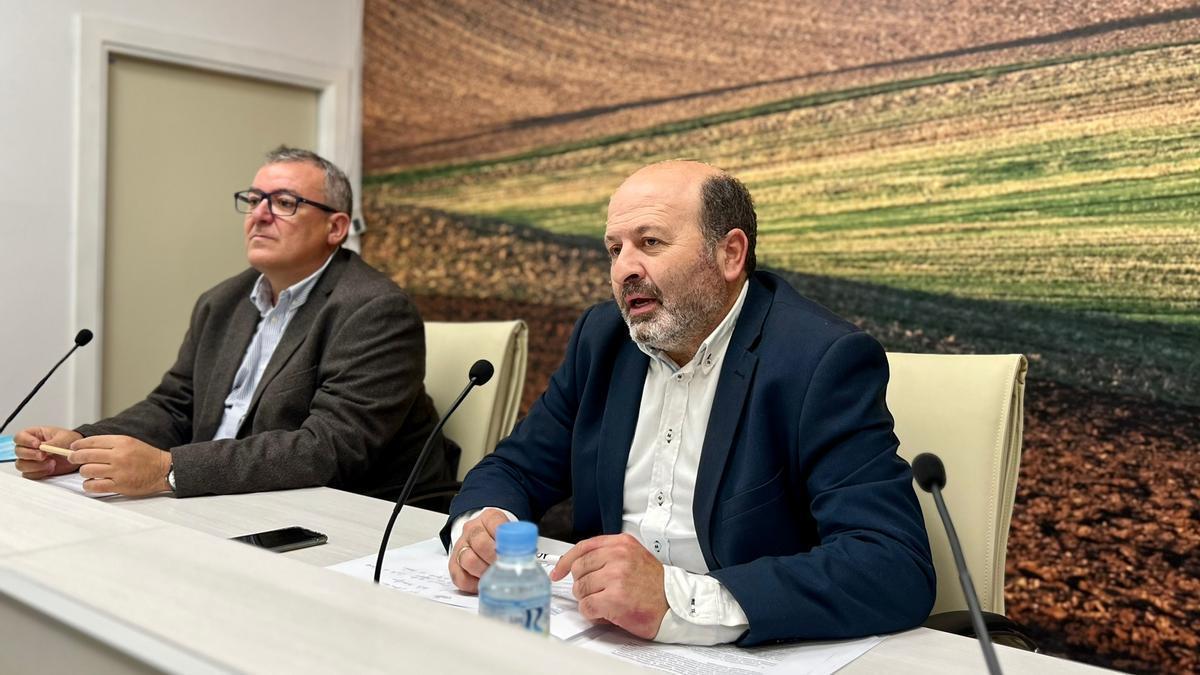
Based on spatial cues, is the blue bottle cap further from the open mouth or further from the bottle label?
the open mouth

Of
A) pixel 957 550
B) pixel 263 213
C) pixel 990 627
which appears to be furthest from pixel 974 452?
pixel 263 213

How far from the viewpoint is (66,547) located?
907 mm

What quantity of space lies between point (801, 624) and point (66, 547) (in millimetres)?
774

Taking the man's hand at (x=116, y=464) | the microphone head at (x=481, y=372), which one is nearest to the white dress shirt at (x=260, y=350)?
the man's hand at (x=116, y=464)

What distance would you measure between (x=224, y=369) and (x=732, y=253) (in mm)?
1439

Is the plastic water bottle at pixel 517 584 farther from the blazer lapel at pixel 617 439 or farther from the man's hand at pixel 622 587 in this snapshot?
the blazer lapel at pixel 617 439

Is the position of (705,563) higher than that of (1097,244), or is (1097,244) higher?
(1097,244)

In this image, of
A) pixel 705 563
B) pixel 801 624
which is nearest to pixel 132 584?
pixel 801 624

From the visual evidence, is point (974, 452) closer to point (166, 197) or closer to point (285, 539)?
point (285, 539)

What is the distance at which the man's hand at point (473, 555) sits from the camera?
48.5 inches

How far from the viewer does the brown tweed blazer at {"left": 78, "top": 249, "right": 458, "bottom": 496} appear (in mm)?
1891

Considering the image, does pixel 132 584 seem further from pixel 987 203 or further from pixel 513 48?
pixel 513 48

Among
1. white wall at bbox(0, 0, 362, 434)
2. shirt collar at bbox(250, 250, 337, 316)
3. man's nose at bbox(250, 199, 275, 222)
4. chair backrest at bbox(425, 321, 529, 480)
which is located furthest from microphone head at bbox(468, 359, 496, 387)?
white wall at bbox(0, 0, 362, 434)

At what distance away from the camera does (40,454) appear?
71.7 inches
